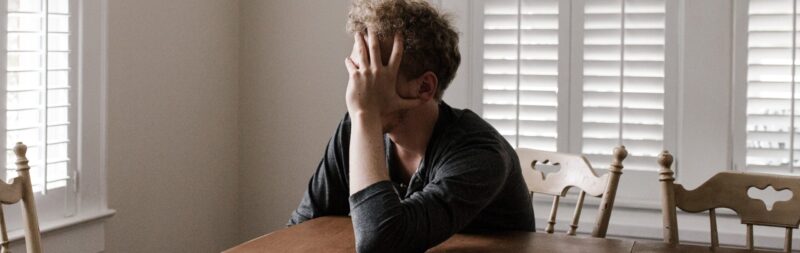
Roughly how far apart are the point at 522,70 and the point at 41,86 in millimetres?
1414

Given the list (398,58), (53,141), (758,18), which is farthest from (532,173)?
(53,141)

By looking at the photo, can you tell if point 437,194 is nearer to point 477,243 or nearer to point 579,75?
point 477,243

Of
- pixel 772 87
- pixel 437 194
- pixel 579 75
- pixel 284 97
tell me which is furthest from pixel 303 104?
pixel 437 194

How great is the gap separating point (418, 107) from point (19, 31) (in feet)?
3.79

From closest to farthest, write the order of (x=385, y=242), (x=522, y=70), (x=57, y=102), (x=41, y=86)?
1. (x=385, y=242)
2. (x=41, y=86)
3. (x=57, y=102)
4. (x=522, y=70)

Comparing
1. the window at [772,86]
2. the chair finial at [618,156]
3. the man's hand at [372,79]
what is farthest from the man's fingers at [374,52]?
the window at [772,86]

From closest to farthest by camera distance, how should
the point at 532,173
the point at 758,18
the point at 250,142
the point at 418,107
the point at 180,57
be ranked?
1. the point at 418,107
2. the point at 532,173
3. the point at 758,18
4. the point at 180,57
5. the point at 250,142

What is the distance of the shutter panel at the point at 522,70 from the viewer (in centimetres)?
322

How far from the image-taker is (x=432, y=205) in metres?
1.78

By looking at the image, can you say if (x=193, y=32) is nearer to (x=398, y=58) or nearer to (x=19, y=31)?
(x=19, y=31)

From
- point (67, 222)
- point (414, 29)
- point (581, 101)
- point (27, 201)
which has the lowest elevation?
point (67, 222)

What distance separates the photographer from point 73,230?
9.34 ft

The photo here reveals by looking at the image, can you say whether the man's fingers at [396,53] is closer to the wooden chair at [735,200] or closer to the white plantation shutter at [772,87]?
the wooden chair at [735,200]

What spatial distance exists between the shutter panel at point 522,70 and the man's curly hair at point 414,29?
1303 millimetres
